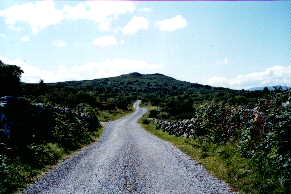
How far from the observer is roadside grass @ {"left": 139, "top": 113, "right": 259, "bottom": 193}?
1177 centimetres

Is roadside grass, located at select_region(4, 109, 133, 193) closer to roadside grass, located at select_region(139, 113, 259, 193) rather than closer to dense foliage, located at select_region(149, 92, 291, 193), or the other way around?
roadside grass, located at select_region(139, 113, 259, 193)

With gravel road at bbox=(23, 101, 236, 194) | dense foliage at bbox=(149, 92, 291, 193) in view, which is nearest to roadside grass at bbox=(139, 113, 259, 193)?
dense foliage at bbox=(149, 92, 291, 193)

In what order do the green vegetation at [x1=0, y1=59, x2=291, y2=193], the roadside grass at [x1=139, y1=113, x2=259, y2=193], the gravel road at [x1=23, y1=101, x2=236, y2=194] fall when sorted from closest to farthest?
the roadside grass at [x1=139, y1=113, x2=259, y2=193], the green vegetation at [x1=0, y1=59, x2=291, y2=193], the gravel road at [x1=23, y1=101, x2=236, y2=194]

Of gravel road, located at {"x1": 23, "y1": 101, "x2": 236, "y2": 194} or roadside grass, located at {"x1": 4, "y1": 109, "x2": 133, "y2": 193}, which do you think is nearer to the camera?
gravel road, located at {"x1": 23, "y1": 101, "x2": 236, "y2": 194}

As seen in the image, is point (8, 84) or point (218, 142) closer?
point (218, 142)

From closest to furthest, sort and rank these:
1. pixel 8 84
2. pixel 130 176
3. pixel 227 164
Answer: pixel 130 176
pixel 227 164
pixel 8 84

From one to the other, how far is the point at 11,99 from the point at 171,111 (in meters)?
54.0

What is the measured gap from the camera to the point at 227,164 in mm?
15016

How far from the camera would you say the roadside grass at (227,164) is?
1177cm

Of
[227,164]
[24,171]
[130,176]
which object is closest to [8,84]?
[24,171]

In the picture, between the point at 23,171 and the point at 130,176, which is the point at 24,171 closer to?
the point at 23,171

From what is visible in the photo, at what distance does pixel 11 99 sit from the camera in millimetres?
19391

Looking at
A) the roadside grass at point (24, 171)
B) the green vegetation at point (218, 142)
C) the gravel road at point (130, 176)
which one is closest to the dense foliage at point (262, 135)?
the green vegetation at point (218, 142)

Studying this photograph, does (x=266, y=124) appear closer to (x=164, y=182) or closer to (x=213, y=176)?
(x=213, y=176)
